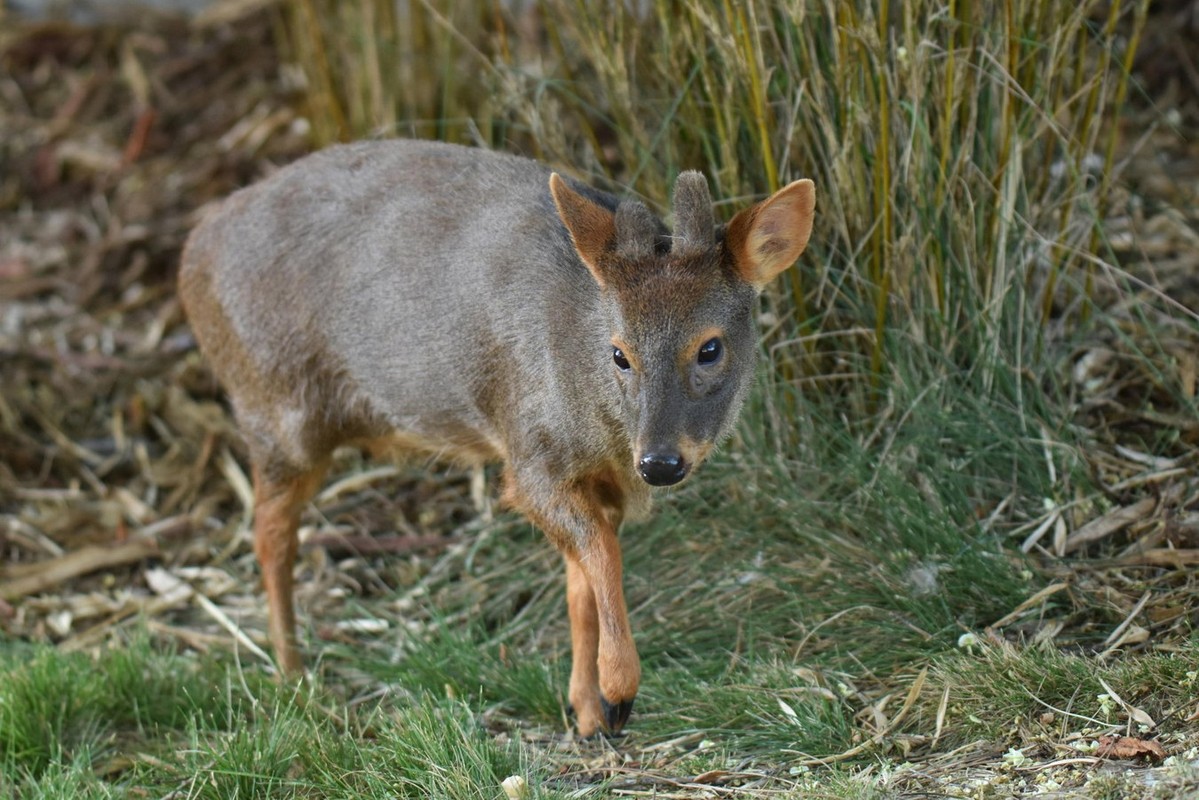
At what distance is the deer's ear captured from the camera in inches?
171

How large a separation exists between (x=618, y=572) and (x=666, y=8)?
2022 millimetres

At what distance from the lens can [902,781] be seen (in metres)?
4.05

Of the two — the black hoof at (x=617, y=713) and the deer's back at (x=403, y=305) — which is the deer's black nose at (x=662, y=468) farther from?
the black hoof at (x=617, y=713)

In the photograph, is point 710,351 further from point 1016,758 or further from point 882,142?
point 1016,758

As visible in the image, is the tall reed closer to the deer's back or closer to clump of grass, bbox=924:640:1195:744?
the deer's back

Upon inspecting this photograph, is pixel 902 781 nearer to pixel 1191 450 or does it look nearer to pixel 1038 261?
pixel 1191 450

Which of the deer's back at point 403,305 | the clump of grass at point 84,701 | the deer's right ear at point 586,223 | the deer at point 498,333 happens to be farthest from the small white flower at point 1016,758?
the clump of grass at point 84,701

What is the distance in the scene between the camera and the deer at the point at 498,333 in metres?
4.43

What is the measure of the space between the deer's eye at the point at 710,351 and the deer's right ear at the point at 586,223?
14.4 inches

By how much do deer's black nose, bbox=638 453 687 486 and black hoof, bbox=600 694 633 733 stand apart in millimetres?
765

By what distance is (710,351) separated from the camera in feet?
14.6

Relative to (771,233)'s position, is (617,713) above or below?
below

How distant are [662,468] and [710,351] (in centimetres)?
44

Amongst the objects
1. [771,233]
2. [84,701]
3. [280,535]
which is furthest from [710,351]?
[84,701]
